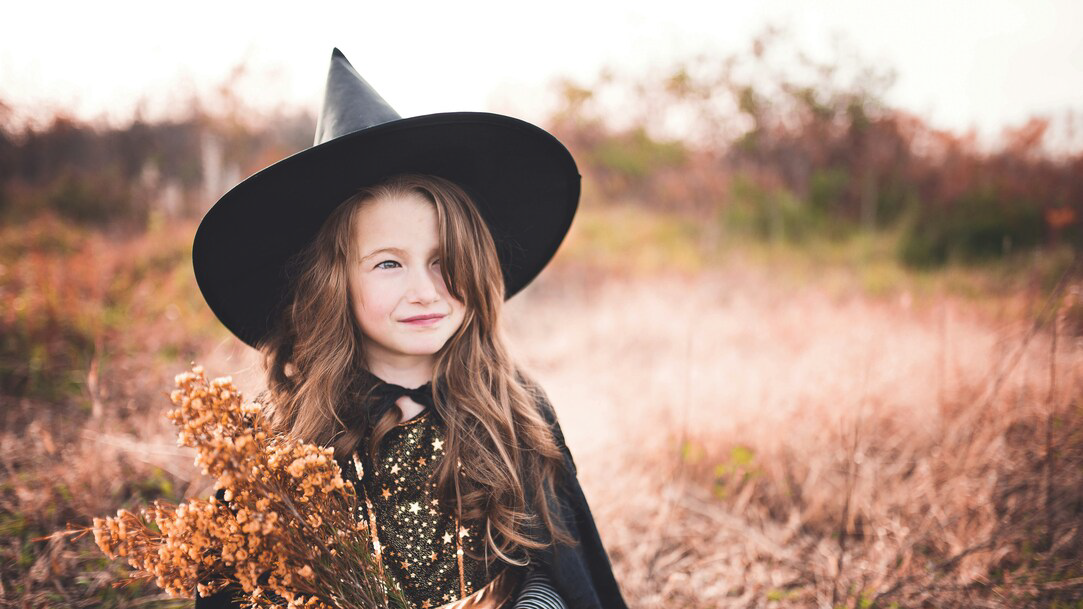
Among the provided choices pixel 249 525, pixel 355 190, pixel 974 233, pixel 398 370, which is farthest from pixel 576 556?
pixel 974 233

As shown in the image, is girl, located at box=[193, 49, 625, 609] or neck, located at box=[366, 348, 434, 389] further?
neck, located at box=[366, 348, 434, 389]

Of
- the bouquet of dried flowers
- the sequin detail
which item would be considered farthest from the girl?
the bouquet of dried flowers

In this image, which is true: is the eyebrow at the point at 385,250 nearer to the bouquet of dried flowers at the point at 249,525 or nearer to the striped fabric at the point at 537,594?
the bouquet of dried flowers at the point at 249,525

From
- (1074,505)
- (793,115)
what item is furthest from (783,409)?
(793,115)

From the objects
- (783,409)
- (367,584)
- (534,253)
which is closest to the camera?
(367,584)

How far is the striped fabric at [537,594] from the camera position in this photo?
1.60 metres

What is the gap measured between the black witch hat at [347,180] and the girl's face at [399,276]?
0.11 m

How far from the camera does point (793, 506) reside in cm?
307

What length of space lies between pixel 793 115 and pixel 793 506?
11.3 metres

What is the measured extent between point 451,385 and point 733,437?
2.41 m

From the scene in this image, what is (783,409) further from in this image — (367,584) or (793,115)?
(793,115)

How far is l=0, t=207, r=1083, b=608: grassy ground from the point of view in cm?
239

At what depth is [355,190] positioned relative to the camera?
5.08ft

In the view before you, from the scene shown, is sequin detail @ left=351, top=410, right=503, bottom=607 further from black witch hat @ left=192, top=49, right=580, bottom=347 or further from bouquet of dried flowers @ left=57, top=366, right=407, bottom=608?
black witch hat @ left=192, top=49, right=580, bottom=347
